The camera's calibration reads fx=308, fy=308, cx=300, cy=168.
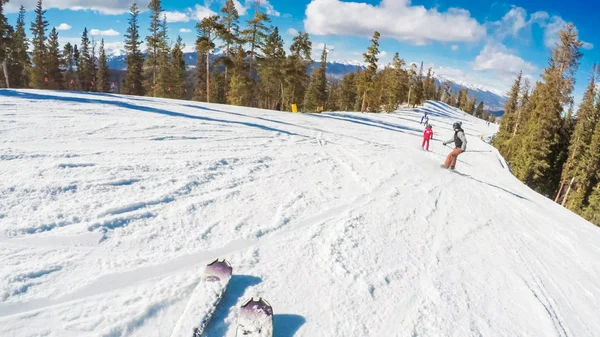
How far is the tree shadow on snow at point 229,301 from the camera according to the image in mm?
3220

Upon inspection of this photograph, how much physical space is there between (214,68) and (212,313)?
52.1 metres

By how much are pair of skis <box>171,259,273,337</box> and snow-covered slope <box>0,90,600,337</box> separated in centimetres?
14

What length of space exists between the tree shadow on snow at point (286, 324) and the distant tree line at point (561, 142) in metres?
41.2

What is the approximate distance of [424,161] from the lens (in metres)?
13.2

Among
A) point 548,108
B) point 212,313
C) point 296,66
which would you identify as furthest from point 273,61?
point 212,313

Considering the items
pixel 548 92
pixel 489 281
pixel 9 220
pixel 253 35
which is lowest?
pixel 489 281

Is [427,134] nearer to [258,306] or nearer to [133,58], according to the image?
[258,306]

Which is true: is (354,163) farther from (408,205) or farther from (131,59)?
(131,59)

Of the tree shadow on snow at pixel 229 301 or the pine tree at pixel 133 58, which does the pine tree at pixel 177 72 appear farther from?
the tree shadow on snow at pixel 229 301

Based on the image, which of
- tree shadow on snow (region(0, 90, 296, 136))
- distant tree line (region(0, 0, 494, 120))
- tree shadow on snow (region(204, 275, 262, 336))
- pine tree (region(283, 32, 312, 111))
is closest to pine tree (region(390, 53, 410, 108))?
distant tree line (region(0, 0, 494, 120))

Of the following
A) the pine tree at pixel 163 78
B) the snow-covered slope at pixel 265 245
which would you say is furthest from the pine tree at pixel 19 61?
the snow-covered slope at pixel 265 245

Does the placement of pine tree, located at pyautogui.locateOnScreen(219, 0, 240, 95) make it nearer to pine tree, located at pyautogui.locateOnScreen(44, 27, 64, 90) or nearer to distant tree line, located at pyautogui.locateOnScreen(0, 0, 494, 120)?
distant tree line, located at pyautogui.locateOnScreen(0, 0, 494, 120)

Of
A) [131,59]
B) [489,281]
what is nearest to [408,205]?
[489,281]

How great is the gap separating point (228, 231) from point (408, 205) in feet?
15.3
